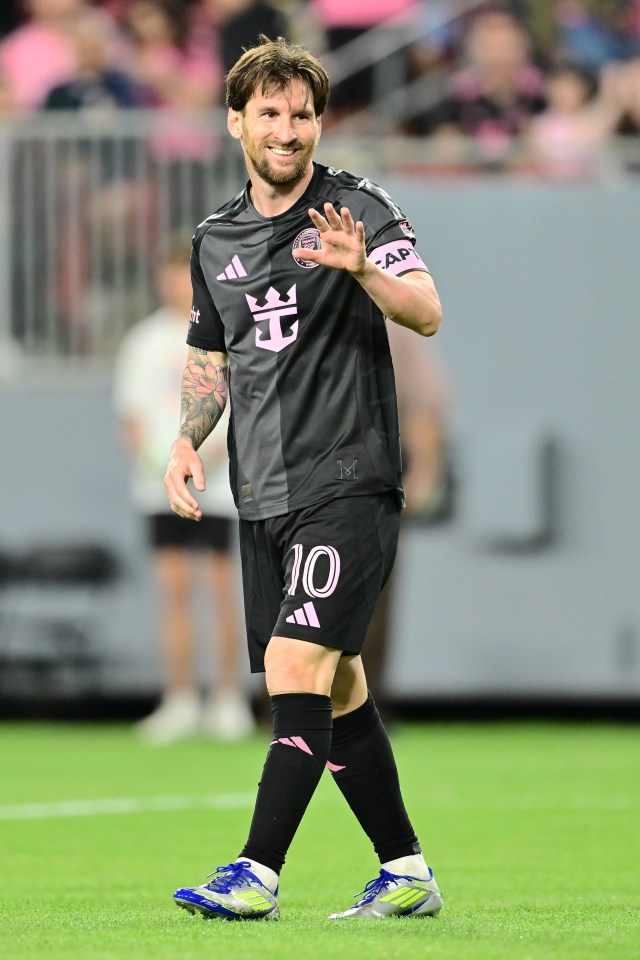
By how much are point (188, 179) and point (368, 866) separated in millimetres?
6580

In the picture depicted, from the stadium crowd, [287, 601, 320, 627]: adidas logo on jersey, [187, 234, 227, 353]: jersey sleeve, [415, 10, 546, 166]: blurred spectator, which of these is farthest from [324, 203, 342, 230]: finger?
[415, 10, 546, 166]: blurred spectator

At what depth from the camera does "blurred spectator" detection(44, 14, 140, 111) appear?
12.2 m

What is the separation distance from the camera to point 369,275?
448 cm

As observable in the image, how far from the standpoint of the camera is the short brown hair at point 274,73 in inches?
188

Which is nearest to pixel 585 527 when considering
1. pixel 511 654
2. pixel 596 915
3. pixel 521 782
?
pixel 511 654

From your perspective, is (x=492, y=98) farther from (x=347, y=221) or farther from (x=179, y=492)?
(x=347, y=221)

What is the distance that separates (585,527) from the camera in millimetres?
11867

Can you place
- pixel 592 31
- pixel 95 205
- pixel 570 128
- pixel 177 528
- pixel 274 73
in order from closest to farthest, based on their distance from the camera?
pixel 274 73 → pixel 177 528 → pixel 95 205 → pixel 570 128 → pixel 592 31

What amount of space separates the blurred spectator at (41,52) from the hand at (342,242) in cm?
903

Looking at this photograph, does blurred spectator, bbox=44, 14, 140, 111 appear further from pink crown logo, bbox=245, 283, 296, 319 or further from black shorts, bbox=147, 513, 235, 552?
pink crown logo, bbox=245, 283, 296, 319

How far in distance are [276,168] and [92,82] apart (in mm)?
8007

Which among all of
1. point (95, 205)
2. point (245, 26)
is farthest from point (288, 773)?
point (245, 26)

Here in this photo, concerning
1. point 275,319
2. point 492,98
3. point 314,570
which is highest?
point 492,98

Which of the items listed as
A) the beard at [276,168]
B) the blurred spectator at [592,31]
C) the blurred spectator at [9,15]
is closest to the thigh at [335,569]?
the beard at [276,168]
